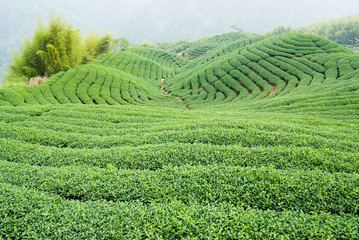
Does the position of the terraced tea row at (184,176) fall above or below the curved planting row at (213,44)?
below

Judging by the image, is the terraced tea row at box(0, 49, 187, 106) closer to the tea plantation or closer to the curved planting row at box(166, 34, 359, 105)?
the tea plantation

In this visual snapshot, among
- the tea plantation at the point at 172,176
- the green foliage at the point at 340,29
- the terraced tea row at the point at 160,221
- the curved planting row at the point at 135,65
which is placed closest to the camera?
the terraced tea row at the point at 160,221

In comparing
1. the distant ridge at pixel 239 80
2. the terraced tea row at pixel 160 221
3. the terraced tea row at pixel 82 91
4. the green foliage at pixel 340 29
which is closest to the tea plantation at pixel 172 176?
the terraced tea row at pixel 160 221

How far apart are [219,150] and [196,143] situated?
0.92m

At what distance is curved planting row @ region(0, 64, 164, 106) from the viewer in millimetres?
15133

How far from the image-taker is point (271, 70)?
24.9m

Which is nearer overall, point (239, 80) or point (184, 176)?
point (184, 176)

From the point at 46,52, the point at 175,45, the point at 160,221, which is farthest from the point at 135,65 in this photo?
the point at 175,45

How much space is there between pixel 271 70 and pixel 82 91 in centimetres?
2229

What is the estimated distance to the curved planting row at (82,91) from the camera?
15133 mm

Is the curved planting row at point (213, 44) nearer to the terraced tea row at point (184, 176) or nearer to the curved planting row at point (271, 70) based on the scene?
the curved planting row at point (271, 70)

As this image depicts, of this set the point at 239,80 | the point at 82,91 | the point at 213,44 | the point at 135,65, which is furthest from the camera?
the point at 213,44

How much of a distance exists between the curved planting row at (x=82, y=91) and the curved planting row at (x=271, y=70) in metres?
7.06

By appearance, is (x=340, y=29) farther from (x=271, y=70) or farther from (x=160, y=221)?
(x=160, y=221)
